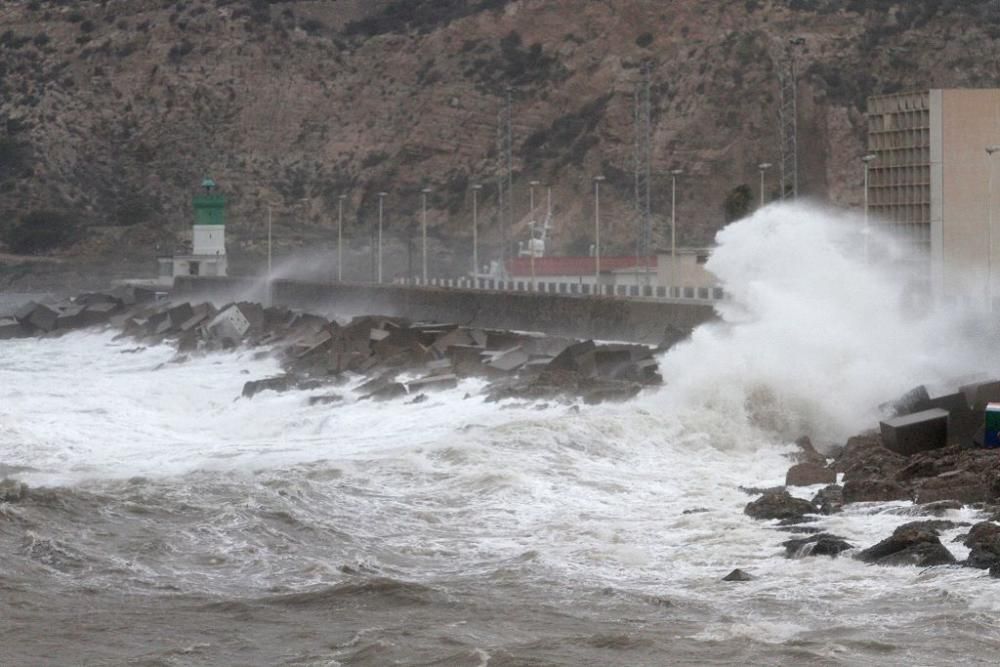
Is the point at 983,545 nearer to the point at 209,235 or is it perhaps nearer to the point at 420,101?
the point at 209,235

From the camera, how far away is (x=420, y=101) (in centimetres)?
7550

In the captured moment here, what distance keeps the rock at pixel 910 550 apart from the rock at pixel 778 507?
5.01ft

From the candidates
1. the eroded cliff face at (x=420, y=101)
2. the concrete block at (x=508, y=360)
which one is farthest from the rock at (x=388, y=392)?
the eroded cliff face at (x=420, y=101)

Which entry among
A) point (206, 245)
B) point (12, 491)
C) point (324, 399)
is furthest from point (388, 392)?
point (206, 245)

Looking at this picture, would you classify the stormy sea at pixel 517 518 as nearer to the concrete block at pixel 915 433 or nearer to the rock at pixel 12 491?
the rock at pixel 12 491

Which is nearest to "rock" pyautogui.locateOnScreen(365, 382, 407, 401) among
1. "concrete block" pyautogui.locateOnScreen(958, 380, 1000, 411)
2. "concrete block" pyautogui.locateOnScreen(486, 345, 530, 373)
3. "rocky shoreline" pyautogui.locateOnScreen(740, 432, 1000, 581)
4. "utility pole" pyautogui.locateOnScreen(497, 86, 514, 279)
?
"concrete block" pyautogui.locateOnScreen(486, 345, 530, 373)

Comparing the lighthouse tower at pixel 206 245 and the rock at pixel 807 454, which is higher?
the lighthouse tower at pixel 206 245

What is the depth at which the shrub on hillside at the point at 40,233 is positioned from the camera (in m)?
73.0

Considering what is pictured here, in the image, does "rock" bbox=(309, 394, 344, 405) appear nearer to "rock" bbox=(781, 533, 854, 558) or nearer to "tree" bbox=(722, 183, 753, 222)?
"rock" bbox=(781, 533, 854, 558)

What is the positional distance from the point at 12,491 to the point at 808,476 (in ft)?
24.0

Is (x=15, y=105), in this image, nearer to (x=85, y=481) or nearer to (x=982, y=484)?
(x=85, y=481)

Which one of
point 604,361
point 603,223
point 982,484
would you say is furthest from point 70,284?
point 982,484

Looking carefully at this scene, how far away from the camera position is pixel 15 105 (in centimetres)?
8194

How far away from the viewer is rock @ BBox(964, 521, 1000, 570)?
501 inches
